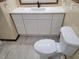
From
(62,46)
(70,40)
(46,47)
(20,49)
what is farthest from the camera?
(20,49)

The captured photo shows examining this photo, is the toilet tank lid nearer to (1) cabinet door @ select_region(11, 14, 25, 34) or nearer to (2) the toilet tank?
(2) the toilet tank

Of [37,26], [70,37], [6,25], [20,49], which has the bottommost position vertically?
[20,49]

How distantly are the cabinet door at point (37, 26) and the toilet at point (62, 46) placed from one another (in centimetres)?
74

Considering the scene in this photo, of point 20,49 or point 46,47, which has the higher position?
point 46,47

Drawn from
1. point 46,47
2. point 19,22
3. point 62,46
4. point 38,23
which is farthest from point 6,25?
point 62,46

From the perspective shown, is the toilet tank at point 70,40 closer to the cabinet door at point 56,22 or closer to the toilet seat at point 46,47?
the toilet seat at point 46,47

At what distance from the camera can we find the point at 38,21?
7.57ft

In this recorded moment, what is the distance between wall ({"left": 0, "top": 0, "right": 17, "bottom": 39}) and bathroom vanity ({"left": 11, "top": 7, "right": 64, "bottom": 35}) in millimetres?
129

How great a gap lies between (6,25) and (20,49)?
0.69m

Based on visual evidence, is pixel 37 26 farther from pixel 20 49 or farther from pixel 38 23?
pixel 20 49

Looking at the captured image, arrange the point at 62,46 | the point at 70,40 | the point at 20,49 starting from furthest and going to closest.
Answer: the point at 20,49 → the point at 62,46 → the point at 70,40

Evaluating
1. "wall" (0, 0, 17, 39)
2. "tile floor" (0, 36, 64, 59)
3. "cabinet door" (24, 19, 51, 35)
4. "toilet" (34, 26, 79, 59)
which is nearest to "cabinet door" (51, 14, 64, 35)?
"cabinet door" (24, 19, 51, 35)

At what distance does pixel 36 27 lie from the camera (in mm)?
2428

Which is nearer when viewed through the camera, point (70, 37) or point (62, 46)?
point (70, 37)
